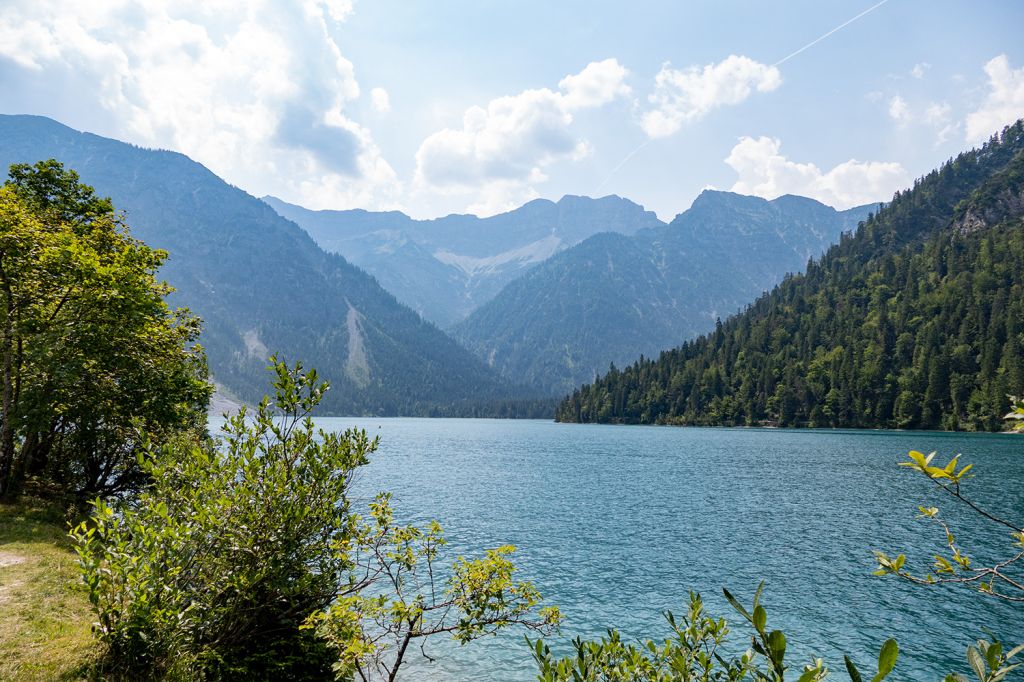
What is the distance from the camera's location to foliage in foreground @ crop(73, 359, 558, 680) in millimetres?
11742

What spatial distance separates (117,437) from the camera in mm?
33062

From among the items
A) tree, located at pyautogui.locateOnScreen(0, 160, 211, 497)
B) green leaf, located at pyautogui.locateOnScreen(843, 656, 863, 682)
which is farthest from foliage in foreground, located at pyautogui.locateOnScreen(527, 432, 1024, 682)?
tree, located at pyautogui.locateOnScreen(0, 160, 211, 497)

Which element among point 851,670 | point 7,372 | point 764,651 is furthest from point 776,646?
point 7,372

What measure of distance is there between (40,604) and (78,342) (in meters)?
14.4

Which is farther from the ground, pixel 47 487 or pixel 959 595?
pixel 47 487

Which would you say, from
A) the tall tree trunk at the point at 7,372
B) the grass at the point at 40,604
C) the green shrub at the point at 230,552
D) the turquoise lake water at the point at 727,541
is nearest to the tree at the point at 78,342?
the tall tree trunk at the point at 7,372

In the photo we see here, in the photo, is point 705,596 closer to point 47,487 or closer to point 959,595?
point 959,595

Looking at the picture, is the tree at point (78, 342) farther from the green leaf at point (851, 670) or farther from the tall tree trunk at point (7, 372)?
the green leaf at point (851, 670)

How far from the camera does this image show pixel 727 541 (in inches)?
1758

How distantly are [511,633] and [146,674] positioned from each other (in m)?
18.6

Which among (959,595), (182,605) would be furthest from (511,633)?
(959,595)

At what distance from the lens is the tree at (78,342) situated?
24.6 meters

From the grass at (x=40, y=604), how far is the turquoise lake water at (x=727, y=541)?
1253cm

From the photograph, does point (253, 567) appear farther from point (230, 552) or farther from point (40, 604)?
point (40, 604)
